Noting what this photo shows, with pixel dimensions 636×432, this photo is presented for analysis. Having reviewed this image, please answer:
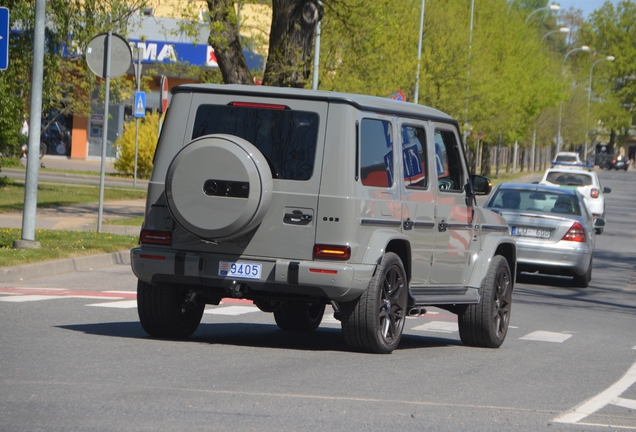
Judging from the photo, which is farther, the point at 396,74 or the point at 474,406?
the point at 396,74

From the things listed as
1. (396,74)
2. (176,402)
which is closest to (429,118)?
(176,402)

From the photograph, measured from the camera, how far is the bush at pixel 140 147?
41.2m

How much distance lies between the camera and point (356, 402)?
6.61 m

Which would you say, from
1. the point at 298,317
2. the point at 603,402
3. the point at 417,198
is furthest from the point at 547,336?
the point at 603,402

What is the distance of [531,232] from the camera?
57.4ft

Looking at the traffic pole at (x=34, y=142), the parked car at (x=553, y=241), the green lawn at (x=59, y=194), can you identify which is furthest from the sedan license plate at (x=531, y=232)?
the green lawn at (x=59, y=194)

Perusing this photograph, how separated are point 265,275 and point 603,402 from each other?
254 centimetres

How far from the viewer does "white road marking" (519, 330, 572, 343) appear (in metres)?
11.1

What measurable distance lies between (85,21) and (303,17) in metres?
5.24

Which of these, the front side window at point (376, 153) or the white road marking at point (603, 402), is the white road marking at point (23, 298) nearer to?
the front side window at point (376, 153)

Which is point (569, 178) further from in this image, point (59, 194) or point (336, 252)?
point (336, 252)

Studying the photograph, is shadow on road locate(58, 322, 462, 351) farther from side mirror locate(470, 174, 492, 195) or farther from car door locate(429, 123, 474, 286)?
side mirror locate(470, 174, 492, 195)

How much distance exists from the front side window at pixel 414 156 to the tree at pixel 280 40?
14275mm

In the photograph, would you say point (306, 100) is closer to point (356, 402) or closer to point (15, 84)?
point (356, 402)
